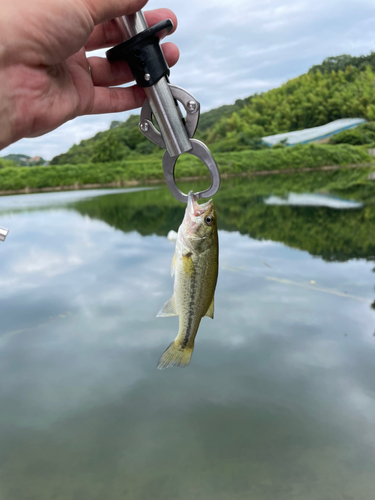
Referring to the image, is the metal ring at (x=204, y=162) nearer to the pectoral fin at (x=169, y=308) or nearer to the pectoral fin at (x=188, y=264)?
the pectoral fin at (x=188, y=264)

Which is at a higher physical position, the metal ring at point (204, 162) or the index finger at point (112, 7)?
the index finger at point (112, 7)

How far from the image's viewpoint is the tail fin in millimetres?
1504

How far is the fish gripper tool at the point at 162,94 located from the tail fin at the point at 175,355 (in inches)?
23.7

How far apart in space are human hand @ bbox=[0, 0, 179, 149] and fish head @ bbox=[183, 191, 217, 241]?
0.76 metres

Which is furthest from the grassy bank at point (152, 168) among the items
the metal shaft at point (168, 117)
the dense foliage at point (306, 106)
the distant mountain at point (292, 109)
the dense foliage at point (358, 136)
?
the metal shaft at point (168, 117)

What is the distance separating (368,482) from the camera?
4.67 metres

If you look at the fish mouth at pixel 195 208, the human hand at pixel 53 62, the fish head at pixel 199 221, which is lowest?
the fish head at pixel 199 221

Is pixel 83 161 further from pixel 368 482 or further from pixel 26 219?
pixel 368 482

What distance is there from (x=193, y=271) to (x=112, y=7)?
1.02 meters

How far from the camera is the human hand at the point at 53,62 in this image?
55.6 inches

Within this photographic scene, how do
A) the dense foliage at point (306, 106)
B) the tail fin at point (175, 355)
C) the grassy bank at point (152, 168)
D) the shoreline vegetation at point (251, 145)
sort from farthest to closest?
the dense foliage at point (306, 106) < the shoreline vegetation at point (251, 145) < the grassy bank at point (152, 168) < the tail fin at point (175, 355)

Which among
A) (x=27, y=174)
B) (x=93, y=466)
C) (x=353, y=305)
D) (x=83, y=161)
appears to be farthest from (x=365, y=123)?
(x=93, y=466)

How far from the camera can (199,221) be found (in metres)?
1.48

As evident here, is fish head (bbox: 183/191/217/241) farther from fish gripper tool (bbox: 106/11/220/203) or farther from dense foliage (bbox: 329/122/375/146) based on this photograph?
dense foliage (bbox: 329/122/375/146)
